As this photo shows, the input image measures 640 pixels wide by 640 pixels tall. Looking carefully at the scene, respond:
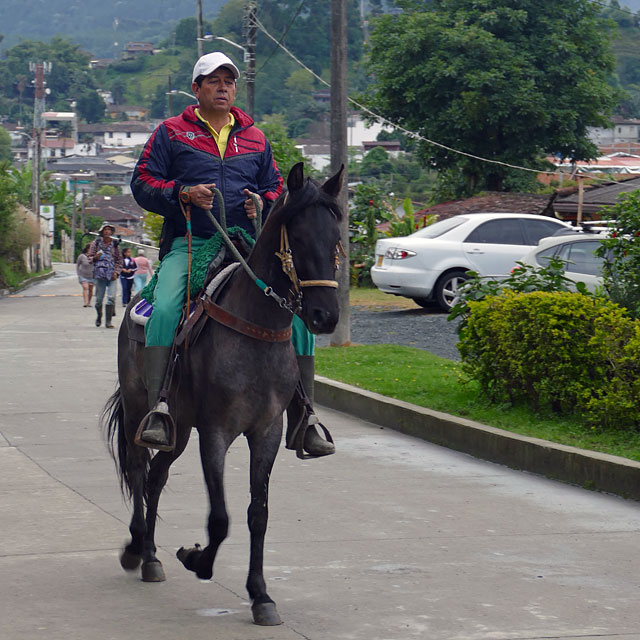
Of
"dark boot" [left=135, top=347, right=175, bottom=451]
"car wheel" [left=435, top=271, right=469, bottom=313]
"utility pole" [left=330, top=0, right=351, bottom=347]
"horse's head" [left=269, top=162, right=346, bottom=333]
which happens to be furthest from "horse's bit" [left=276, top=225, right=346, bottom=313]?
"car wheel" [left=435, top=271, right=469, bottom=313]

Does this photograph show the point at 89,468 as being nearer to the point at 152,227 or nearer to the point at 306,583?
the point at 306,583

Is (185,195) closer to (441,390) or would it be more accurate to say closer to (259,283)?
(259,283)

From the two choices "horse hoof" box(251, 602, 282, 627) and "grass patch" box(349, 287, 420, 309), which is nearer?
"horse hoof" box(251, 602, 282, 627)

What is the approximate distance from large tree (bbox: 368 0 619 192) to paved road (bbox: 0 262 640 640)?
31764 mm

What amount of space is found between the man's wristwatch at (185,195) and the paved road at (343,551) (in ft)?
6.08

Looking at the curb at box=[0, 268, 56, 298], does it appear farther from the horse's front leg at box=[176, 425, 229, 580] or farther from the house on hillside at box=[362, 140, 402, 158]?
the house on hillside at box=[362, 140, 402, 158]

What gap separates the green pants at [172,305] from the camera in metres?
6.20

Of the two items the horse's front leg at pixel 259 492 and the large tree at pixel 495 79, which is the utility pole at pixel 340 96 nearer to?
the horse's front leg at pixel 259 492

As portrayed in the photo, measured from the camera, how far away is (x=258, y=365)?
18.8 ft

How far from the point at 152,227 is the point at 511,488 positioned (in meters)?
43.6

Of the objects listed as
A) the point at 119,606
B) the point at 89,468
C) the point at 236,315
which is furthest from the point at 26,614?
the point at 89,468

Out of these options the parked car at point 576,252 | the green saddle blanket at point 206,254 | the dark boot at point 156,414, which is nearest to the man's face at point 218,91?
the green saddle blanket at point 206,254

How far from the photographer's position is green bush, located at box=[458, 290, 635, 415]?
986 centimetres

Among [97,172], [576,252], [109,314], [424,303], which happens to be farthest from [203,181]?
[97,172]
